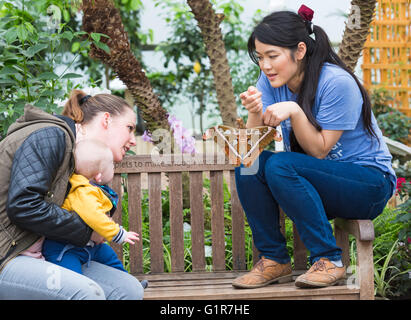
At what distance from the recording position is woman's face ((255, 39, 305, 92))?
231cm

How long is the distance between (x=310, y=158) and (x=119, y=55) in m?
1.54

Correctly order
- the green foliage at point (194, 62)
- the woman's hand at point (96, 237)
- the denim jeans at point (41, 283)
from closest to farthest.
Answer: the denim jeans at point (41, 283), the woman's hand at point (96, 237), the green foliage at point (194, 62)

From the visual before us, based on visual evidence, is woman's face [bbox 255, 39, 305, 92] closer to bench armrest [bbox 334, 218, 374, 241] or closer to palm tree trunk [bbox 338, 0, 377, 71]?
bench armrest [bbox 334, 218, 374, 241]

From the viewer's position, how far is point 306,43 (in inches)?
93.3

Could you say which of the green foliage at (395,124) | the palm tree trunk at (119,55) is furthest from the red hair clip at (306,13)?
the green foliage at (395,124)

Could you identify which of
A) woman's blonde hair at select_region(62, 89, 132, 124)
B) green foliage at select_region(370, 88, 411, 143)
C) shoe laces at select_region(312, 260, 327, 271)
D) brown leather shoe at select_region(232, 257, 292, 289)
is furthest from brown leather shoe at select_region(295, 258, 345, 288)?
green foliage at select_region(370, 88, 411, 143)

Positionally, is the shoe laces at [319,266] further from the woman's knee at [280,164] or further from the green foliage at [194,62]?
the green foliage at [194,62]

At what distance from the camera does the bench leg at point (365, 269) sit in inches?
87.5

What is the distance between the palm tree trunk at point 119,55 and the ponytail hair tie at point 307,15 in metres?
1.28

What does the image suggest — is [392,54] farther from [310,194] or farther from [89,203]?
[89,203]

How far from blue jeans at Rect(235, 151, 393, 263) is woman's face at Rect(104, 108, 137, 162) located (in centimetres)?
52

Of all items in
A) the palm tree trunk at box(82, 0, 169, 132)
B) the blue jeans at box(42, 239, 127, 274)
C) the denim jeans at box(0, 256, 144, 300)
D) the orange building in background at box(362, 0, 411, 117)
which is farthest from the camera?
the orange building in background at box(362, 0, 411, 117)

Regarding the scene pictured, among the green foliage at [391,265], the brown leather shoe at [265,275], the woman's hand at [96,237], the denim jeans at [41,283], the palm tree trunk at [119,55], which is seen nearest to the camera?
the denim jeans at [41,283]
